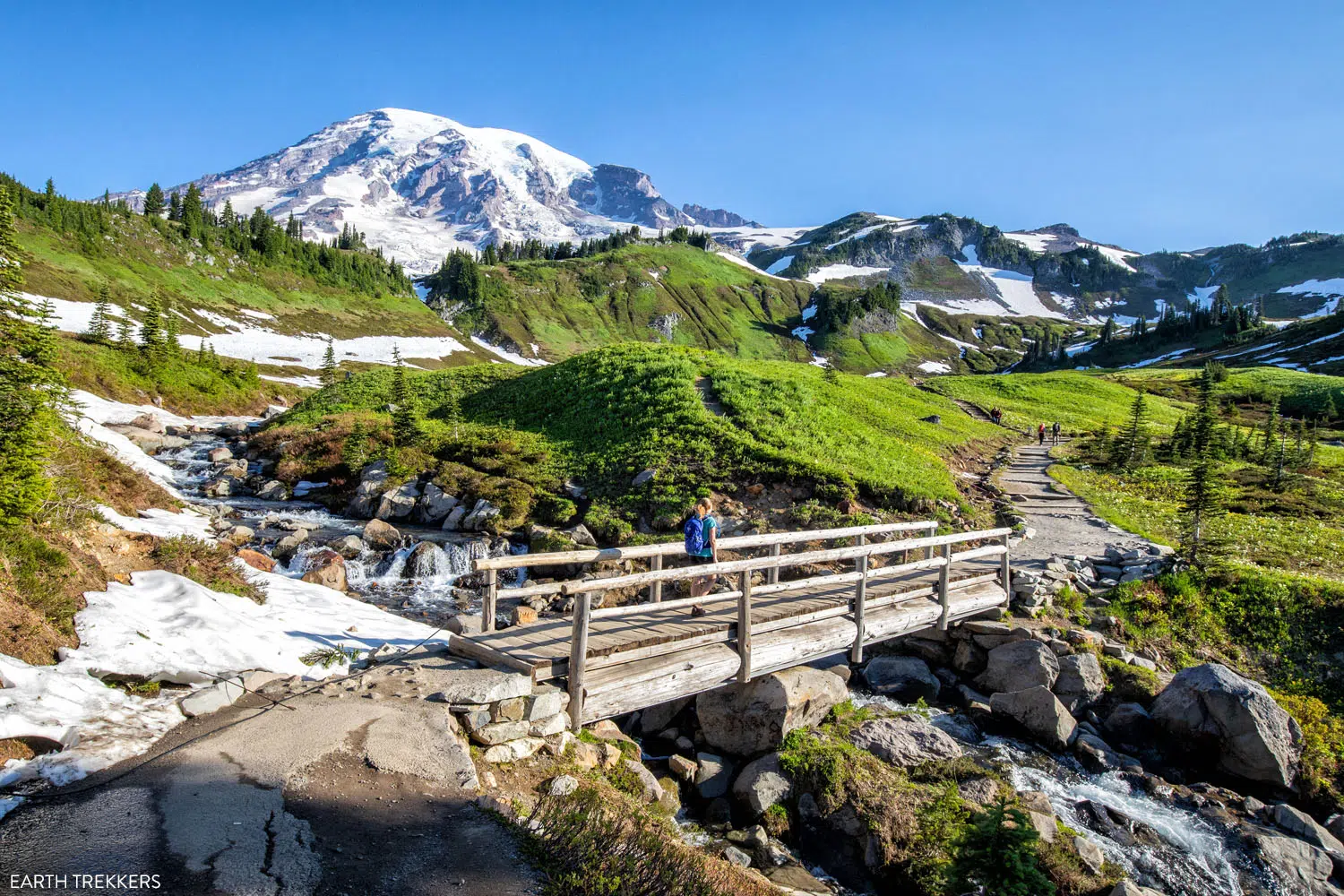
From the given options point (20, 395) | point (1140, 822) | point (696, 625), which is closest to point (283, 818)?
point (696, 625)

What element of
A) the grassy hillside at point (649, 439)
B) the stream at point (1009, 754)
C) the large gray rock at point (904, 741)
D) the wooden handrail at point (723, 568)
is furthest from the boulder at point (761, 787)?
Result: the grassy hillside at point (649, 439)

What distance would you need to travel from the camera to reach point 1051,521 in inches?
1035

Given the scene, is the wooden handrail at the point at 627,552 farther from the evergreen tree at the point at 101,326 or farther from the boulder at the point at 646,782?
the evergreen tree at the point at 101,326

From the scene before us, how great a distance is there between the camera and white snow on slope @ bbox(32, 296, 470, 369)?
75.5 metres

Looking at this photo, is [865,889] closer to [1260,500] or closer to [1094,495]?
[1094,495]

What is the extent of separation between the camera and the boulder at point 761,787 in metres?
10.1

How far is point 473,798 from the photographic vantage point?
695cm

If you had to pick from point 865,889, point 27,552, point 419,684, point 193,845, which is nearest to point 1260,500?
point 865,889

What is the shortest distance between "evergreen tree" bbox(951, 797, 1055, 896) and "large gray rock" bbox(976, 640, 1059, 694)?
7.05 meters

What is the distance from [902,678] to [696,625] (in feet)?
21.4

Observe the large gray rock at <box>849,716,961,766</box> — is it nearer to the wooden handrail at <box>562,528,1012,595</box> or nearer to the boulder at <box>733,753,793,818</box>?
the boulder at <box>733,753,793,818</box>

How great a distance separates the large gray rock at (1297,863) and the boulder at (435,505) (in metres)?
23.5

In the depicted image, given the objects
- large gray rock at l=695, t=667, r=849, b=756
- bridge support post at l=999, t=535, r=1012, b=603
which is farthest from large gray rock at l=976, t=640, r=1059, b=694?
large gray rock at l=695, t=667, r=849, b=756

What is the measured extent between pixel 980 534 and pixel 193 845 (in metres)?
17.4
